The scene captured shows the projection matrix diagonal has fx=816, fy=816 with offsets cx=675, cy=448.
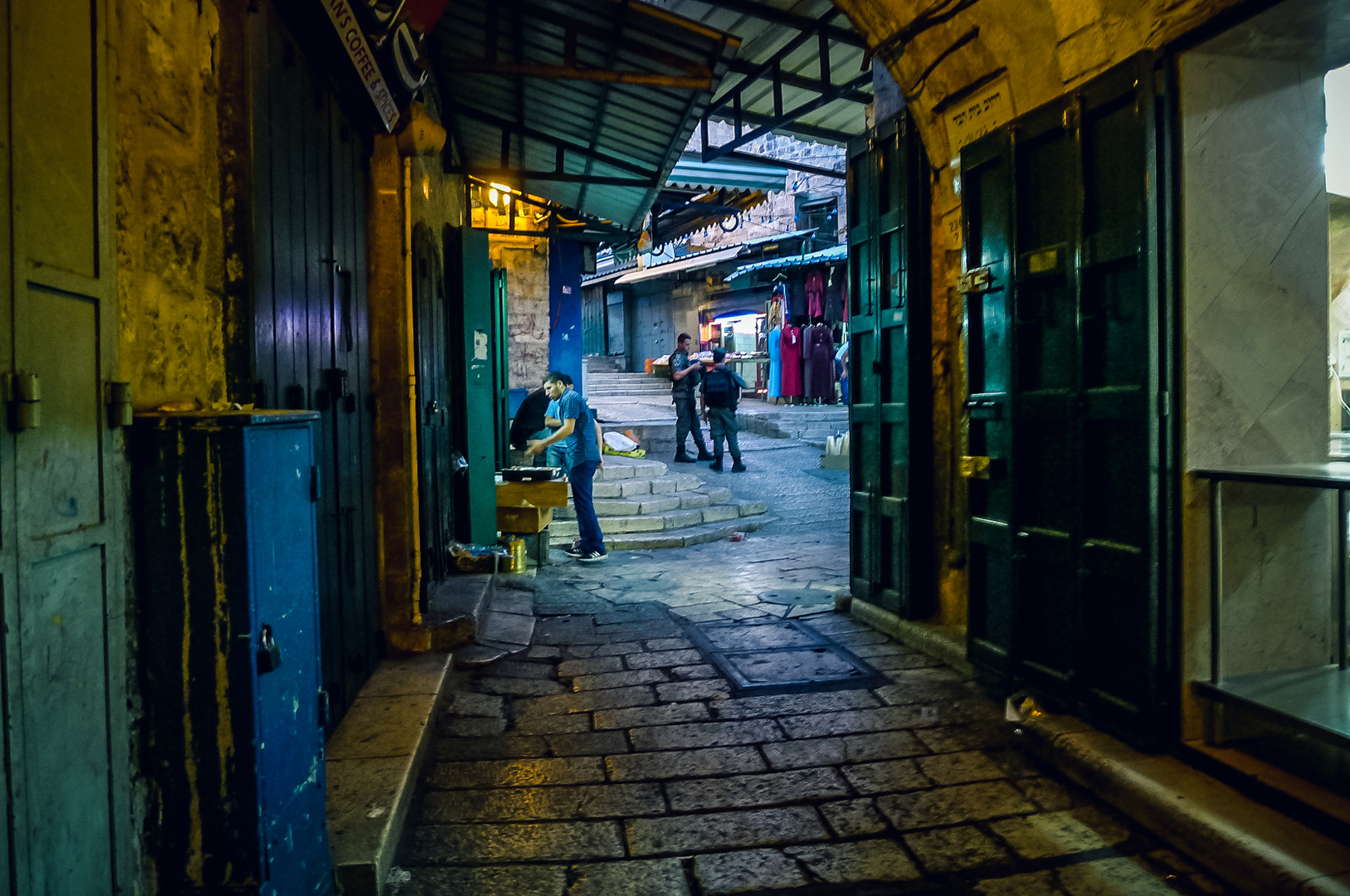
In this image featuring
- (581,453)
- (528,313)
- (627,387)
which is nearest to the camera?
(581,453)

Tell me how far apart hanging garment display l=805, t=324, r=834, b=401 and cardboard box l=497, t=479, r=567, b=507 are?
42.3 ft

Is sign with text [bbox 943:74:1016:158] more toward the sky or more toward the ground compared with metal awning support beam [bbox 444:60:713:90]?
more toward the ground

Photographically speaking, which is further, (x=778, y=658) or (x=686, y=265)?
(x=686, y=265)

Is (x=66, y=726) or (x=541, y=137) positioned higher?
(x=541, y=137)

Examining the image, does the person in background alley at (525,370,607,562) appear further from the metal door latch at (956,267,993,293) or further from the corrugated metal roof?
the metal door latch at (956,267,993,293)

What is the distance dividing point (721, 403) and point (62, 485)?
450 inches

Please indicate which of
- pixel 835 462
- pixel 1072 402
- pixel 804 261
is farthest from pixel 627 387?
pixel 1072 402

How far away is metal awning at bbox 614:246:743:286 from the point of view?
22453mm

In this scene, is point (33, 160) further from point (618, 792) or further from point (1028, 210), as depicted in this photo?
point (1028, 210)

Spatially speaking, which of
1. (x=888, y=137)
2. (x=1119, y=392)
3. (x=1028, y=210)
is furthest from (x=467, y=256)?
(x=1119, y=392)

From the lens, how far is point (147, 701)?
2.09 meters

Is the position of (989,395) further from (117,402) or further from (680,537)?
(680,537)

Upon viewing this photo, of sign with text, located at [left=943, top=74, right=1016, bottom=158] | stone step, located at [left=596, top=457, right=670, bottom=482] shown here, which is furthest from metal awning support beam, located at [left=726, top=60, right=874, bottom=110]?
stone step, located at [left=596, top=457, right=670, bottom=482]

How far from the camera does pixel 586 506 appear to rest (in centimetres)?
848
